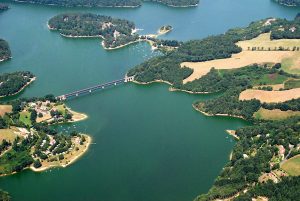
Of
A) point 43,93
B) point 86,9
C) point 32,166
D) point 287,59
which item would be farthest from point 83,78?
point 86,9

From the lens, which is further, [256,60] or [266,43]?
[266,43]

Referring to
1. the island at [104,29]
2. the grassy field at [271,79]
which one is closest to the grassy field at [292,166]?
the grassy field at [271,79]

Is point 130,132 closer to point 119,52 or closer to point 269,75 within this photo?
point 269,75

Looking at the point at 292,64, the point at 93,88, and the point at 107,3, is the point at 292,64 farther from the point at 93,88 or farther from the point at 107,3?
the point at 107,3

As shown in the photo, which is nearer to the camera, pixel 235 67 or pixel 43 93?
pixel 43 93

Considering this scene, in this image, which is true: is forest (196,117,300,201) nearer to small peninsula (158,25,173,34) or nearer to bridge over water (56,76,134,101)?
bridge over water (56,76,134,101)

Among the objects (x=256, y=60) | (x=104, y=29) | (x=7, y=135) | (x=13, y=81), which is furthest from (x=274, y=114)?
(x=104, y=29)

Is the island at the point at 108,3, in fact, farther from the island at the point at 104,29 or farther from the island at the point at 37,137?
the island at the point at 37,137
